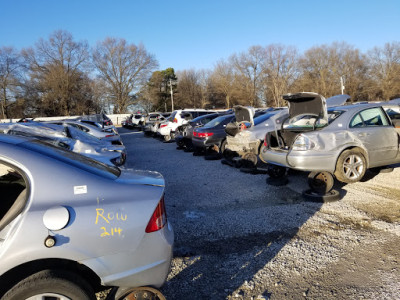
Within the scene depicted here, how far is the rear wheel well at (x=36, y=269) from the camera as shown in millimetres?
1868

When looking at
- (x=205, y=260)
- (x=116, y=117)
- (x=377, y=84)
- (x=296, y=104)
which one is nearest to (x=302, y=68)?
(x=377, y=84)

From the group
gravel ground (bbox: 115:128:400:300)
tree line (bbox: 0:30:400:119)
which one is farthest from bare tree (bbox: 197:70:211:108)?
gravel ground (bbox: 115:128:400:300)

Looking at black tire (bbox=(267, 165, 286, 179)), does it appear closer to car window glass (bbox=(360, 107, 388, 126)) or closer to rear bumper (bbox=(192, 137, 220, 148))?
car window glass (bbox=(360, 107, 388, 126))

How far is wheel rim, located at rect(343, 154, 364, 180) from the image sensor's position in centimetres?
569

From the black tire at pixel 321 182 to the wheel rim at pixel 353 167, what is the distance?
0.43 meters

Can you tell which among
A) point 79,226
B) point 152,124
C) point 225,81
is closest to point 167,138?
point 152,124

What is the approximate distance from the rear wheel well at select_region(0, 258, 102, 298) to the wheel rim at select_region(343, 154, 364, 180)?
16.4 ft

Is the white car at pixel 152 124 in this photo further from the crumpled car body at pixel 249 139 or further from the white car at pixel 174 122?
the crumpled car body at pixel 249 139

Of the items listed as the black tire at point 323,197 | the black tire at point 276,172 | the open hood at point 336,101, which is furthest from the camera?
the black tire at point 276,172

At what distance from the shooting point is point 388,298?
271 cm

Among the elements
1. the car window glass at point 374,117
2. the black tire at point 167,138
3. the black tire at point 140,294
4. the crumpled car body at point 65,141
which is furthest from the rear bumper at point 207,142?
the black tire at point 140,294

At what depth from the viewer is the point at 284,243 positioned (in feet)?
12.6

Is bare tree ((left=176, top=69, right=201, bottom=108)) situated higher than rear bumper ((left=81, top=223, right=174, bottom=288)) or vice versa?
bare tree ((left=176, top=69, right=201, bottom=108))

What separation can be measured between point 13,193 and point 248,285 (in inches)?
96.2
